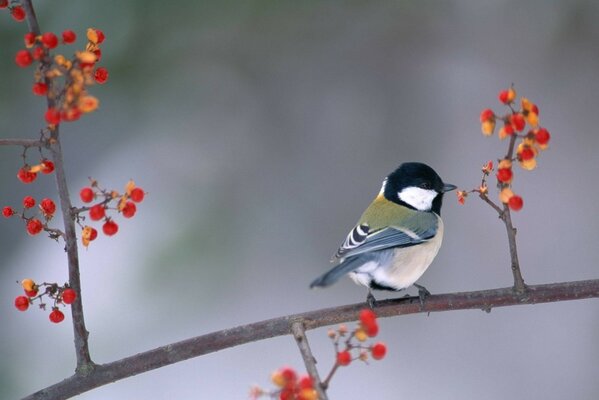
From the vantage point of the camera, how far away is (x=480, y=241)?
2242 millimetres

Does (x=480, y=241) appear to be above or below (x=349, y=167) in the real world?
below

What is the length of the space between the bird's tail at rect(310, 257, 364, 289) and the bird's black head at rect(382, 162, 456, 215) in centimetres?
32

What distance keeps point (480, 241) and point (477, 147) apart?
0.92 feet

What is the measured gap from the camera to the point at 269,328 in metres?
1.15

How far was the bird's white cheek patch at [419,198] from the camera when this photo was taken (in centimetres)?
175

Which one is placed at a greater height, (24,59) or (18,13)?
(18,13)

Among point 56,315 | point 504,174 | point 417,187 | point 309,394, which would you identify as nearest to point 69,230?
point 56,315

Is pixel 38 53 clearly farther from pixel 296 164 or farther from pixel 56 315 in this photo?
pixel 296 164

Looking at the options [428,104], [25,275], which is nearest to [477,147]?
[428,104]

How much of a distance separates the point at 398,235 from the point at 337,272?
0.37m

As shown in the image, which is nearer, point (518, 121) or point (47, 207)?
point (518, 121)

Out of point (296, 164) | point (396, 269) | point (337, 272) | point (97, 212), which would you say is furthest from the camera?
point (296, 164)

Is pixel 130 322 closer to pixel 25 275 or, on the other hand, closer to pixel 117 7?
pixel 25 275

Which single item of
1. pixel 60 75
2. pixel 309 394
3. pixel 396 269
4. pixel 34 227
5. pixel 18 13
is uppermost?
pixel 18 13
